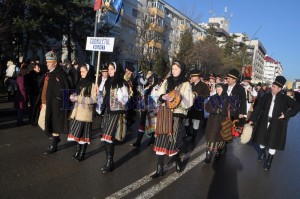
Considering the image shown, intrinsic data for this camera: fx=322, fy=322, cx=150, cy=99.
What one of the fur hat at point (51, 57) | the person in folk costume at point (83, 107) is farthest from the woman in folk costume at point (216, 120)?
the fur hat at point (51, 57)

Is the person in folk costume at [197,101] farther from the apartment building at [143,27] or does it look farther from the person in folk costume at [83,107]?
the apartment building at [143,27]

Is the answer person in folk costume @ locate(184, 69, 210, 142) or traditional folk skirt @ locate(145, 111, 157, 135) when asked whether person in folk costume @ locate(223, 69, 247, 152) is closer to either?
person in folk costume @ locate(184, 69, 210, 142)

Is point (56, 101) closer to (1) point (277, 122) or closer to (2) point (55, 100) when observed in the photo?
(2) point (55, 100)

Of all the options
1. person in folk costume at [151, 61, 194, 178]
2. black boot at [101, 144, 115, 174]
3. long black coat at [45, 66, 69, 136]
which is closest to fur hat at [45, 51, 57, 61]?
long black coat at [45, 66, 69, 136]

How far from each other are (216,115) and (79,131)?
108 inches

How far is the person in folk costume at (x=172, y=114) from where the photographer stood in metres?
5.23

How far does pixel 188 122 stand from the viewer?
29.3 ft

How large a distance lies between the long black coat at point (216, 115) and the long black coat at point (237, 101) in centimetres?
19

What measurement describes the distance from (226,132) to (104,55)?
2646cm

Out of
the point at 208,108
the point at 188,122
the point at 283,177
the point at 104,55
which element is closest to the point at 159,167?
the point at 208,108

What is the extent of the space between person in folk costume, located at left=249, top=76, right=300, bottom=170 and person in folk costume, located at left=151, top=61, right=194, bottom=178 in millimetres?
2234

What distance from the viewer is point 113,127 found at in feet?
17.6

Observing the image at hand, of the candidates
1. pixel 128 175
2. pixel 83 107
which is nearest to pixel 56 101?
pixel 83 107

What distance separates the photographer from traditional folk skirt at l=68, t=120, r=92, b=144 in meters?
5.77
